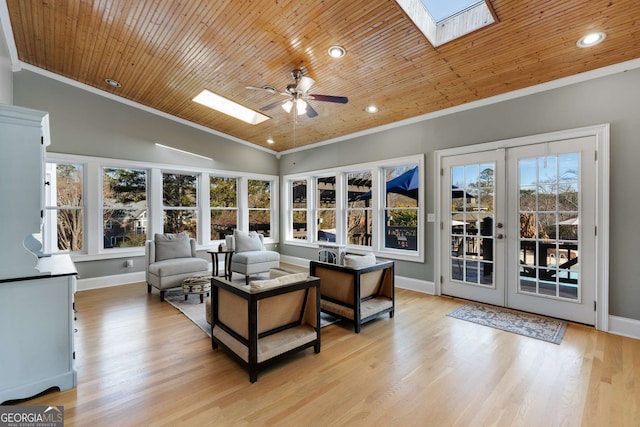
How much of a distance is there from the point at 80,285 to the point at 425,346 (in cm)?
537

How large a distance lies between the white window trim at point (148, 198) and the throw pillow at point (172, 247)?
0.88 m

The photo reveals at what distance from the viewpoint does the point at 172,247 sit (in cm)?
493

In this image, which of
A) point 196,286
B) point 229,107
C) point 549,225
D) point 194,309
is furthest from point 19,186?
point 549,225

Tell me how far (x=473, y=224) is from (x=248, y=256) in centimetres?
374

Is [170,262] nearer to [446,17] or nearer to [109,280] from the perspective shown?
[109,280]

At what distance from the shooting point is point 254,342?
2.28m

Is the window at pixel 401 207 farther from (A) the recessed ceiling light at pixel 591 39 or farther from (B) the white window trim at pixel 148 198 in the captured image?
(B) the white window trim at pixel 148 198

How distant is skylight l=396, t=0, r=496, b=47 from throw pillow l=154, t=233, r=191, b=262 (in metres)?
4.60

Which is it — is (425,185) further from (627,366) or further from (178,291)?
(178,291)

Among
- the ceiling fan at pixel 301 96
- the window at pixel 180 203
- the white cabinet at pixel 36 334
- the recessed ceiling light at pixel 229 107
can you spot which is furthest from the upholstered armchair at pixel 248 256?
the white cabinet at pixel 36 334

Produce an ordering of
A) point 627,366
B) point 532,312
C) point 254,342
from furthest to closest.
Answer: point 532,312 < point 627,366 < point 254,342

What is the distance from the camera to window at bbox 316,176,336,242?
6.51m

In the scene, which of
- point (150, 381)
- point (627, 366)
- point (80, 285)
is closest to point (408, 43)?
point (627, 366)

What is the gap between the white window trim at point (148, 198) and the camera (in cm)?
496
